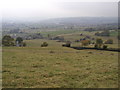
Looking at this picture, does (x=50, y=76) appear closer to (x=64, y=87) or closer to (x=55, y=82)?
(x=55, y=82)

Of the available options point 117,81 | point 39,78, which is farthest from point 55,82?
point 117,81

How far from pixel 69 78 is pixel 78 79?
578 mm

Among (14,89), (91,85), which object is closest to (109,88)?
(91,85)

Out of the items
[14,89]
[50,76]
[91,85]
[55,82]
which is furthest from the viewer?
[50,76]

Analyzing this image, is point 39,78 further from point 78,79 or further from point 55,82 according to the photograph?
point 78,79

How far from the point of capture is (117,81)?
29.7 ft

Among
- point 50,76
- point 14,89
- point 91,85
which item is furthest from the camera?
point 50,76

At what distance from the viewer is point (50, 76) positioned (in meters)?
10.1

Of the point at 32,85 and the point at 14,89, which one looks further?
the point at 32,85

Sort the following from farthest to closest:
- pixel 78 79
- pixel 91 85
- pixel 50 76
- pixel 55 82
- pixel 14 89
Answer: pixel 50 76 < pixel 78 79 < pixel 55 82 < pixel 91 85 < pixel 14 89

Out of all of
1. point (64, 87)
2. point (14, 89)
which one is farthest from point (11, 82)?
point (64, 87)

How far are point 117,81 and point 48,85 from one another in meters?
3.98

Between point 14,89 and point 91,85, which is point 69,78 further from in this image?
point 14,89

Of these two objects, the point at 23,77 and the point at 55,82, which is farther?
the point at 23,77
